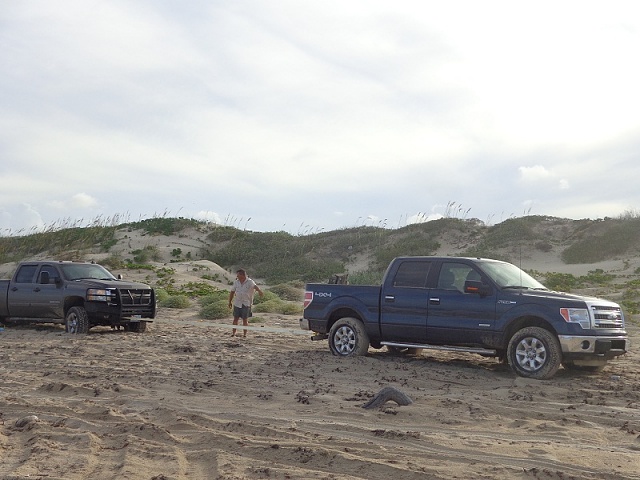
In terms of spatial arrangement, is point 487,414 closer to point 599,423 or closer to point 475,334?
point 599,423

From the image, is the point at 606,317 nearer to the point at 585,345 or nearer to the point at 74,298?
the point at 585,345

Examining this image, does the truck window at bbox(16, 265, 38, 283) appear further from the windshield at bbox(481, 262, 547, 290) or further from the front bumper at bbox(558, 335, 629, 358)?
the front bumper at bbox(558, 335, 629, 358)

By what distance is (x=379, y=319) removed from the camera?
13.5 metres

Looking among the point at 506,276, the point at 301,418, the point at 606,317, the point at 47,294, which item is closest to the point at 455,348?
the point at 506,276

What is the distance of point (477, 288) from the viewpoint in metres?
12.3

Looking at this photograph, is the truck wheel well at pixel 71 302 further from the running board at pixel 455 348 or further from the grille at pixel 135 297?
the running board at pixel 455 348

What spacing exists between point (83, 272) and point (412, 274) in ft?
29.6

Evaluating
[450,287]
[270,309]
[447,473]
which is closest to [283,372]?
[450,287]

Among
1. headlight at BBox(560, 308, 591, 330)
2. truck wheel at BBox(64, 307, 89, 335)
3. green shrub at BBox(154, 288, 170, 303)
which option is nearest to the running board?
headlight at BBox(560, 308, 591, 330)

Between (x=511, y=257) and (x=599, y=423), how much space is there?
30.4 meters

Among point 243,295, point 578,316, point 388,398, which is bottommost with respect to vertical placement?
point 388,398

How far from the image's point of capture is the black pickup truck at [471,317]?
37.9ft

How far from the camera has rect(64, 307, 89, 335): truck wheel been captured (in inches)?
692

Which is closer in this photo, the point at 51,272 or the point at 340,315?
the point at 340,315
